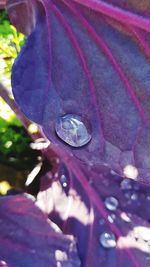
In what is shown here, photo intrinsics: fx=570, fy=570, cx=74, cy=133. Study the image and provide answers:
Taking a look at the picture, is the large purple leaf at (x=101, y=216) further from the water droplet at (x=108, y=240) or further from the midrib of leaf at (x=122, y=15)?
the midrib of leaf at (x=122, y=15)

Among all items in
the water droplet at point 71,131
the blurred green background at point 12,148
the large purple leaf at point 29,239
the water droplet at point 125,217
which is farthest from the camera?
the blurred green background at point 12,148

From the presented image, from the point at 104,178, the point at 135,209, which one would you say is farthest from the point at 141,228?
the point at 104,178

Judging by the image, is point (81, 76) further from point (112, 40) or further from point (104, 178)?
point (104, 178)

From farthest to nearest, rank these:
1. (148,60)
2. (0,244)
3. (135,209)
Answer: (135,209) → (0,244) → (148,60)

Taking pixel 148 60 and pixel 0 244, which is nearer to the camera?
pixel 148 60

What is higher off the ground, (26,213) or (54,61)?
(54,61)

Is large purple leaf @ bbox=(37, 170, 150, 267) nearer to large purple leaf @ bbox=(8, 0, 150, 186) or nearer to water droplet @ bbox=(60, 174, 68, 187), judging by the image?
water droplet @ bbox=(60, 174, 68, 187)

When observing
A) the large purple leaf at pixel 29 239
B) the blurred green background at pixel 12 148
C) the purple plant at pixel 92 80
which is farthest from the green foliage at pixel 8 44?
the purple plant at pixel 92 80
